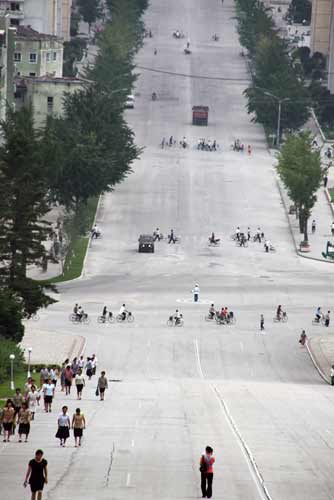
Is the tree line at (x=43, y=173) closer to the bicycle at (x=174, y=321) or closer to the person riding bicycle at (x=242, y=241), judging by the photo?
the bicycle at (x=174, y=321)

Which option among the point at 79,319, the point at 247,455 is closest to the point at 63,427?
the point at 247,455

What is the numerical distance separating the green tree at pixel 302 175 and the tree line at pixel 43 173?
14689 mm

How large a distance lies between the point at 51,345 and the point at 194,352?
27.9 feet

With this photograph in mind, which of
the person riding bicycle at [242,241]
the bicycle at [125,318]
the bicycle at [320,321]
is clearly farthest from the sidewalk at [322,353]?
the person riding bicycle at [242,241]

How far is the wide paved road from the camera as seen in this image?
176ft

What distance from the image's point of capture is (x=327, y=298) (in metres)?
126

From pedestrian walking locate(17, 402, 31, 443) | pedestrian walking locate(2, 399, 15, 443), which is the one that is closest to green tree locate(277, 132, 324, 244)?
pedestrian walking locate(2, 399, 15, 443)

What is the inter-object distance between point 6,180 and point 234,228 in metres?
49.7

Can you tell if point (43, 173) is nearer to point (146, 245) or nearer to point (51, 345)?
point (51, 345)

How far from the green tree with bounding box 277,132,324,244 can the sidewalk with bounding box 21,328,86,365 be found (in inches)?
1851

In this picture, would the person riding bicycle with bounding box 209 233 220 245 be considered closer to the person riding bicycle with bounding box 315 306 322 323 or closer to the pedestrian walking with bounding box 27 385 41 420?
the person riding bicycle with bounding box 315 306 322 323

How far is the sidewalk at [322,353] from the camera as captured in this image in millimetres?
99000

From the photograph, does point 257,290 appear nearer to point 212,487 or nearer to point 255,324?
point 255,324

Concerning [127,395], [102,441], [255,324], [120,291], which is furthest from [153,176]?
[102,441]
